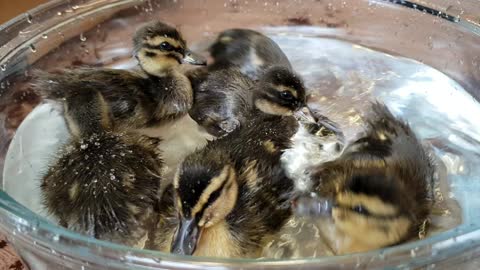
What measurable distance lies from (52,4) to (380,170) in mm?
774

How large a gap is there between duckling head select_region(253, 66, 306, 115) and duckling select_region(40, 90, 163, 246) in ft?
0.70

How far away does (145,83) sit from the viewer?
4.03 ft

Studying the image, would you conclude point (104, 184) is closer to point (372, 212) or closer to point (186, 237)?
point (186, 237)

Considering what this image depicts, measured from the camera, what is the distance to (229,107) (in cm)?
123

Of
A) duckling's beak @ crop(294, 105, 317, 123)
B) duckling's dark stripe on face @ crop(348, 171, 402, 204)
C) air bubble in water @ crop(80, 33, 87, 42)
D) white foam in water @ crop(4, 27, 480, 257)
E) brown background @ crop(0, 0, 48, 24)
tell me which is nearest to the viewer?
duckling's dark stripe on face @ crop(348, 171, 402, 204)

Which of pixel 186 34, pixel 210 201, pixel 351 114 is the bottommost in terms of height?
pixel 351 114

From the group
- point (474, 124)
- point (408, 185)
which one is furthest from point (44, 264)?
point (474, 124)

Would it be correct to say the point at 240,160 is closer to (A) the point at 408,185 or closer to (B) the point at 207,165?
(B) the point at 207,165

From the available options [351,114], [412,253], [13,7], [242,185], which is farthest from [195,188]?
[13,7]

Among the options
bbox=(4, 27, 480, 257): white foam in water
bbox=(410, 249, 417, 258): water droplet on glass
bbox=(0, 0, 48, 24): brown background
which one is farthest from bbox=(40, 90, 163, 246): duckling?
bbox=(0, 0, 48, 24): brown background

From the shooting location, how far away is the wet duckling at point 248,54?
1311 mm

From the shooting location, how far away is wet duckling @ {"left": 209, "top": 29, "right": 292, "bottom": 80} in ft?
4.30

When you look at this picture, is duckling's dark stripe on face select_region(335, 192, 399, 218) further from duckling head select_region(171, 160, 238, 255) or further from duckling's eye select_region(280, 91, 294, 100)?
duckling's eye select_region(280, 91, 294, 100)

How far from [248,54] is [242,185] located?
1.26 ft
